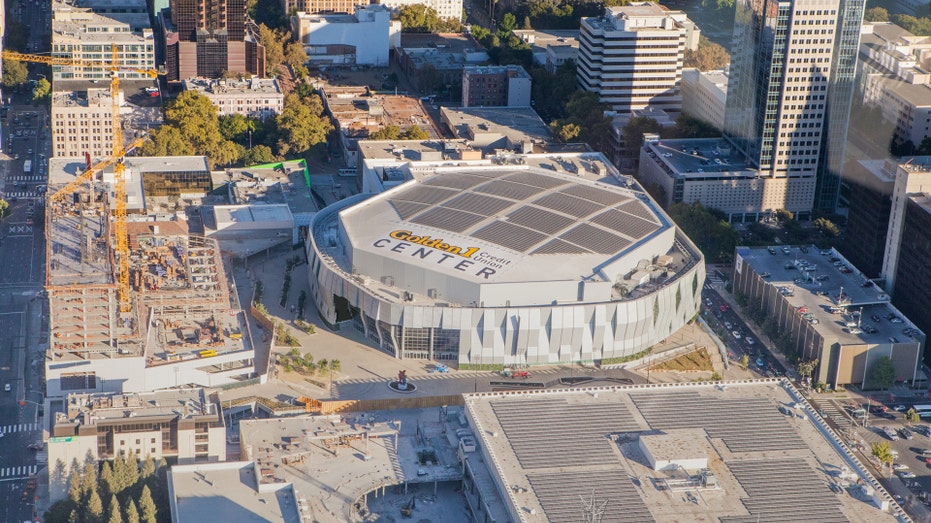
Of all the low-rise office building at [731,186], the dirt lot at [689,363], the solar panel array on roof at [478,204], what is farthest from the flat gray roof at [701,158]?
the dirt lot at [689,363]

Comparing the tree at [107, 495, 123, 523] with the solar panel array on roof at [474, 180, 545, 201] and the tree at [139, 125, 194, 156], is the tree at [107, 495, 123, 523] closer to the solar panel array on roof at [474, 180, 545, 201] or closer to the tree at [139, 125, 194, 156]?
the solar panel array on roof at [474, 180, 545, 201]

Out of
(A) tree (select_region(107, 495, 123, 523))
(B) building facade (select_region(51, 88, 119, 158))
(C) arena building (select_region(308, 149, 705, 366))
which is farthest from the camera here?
(B) building facade (select_region(51, 88, 119, 158))

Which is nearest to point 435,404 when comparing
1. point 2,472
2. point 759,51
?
point 2,472

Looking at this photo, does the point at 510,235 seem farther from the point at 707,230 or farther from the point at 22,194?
the point at 22,194

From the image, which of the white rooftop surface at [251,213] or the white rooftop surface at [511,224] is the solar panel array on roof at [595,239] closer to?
the white rooftop surface at [511,224]

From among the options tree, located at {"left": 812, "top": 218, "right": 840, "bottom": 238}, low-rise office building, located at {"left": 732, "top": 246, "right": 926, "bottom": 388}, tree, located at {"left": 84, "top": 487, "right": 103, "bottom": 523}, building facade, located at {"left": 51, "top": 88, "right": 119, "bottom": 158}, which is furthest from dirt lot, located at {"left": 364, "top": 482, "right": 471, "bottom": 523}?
building facade, located at {"left": 51, "top": 88, "right": 119, "bottom": 158}

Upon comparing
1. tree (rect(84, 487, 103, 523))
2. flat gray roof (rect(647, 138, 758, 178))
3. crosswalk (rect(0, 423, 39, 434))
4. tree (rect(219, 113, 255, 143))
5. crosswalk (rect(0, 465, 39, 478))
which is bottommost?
crosswalk (rect(0, 465, 39, 478))

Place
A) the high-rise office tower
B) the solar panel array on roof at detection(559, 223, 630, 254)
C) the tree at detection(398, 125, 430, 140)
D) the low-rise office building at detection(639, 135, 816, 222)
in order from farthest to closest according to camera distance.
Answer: the tree at detection(398, 125, 430, 140) → the low-rise office building at detection(639, 135, 816, 222) → the high-rise office tower → the solar panel array on roof at detection(559, 223, 630, 254)
